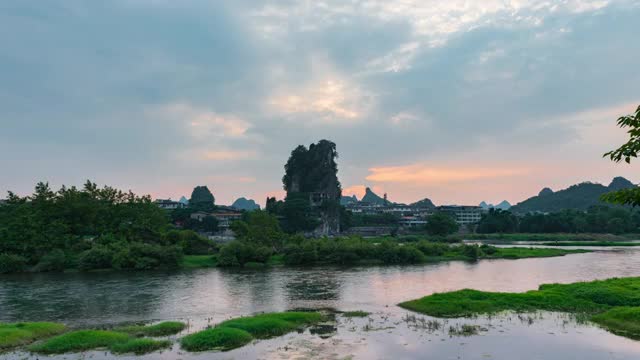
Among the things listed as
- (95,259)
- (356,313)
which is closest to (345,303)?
(356,313)

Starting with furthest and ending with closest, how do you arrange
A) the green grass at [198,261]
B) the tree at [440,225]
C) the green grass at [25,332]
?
the tree at [440,225]
the green grass at [198,261]
the green grass at [25,332]

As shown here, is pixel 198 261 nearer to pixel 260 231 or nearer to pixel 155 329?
pixel 260 231

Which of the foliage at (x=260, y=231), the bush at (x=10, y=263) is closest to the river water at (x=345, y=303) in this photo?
the bush at (x=10, y=263)

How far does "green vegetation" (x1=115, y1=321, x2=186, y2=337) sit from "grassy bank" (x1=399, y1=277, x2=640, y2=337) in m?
16.8

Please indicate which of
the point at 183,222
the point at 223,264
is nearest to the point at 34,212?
the point at 223,264

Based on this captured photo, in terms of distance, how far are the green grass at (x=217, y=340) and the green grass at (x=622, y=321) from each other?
20.9m

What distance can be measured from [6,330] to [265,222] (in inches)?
2149

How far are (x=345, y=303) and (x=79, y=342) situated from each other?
20.9 m

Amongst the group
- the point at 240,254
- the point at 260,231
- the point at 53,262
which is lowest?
the point at 53,262

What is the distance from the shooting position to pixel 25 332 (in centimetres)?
2850

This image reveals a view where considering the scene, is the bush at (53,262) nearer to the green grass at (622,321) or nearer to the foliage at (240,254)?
the foliage at (240,254)

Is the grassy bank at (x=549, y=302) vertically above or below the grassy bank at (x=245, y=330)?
above

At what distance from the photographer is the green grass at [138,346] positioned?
984 inches

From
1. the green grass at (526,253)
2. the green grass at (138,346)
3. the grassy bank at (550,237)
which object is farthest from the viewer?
the grassy bank at (550,237)
